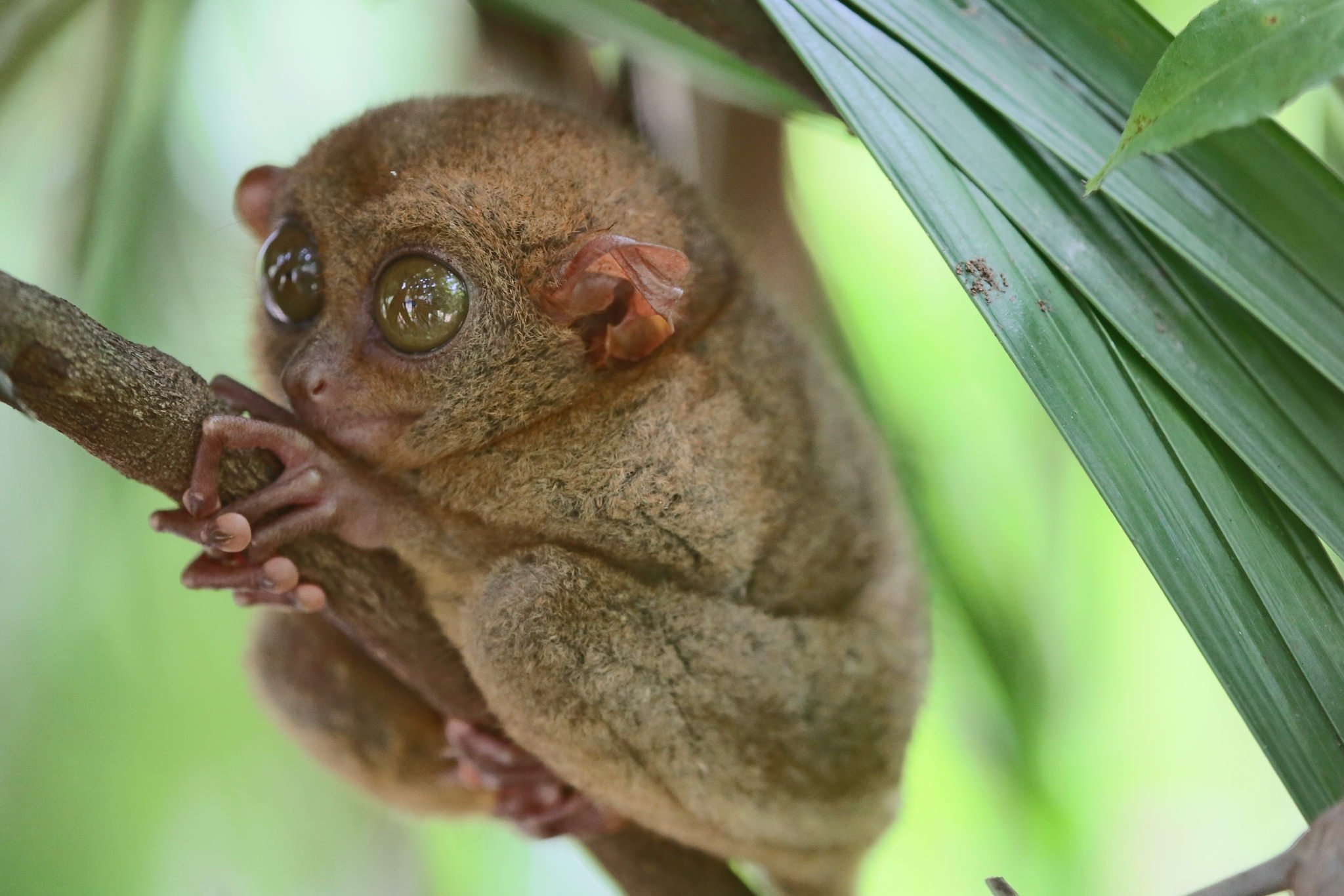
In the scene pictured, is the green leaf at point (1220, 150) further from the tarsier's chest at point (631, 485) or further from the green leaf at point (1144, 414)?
the tarsier's chest at point (631, 485)

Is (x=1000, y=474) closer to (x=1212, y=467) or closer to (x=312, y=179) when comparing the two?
(x=1212, y=467)

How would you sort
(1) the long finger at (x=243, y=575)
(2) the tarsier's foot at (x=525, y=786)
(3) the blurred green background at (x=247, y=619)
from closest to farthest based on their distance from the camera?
(1) the long finger at (x=243, y=575) < (2) the tarsier's foot at (x=525, y=786) < (3) the blurred green background at (x=247, y=619)

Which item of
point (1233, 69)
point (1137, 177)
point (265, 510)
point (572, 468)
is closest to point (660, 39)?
point (572, 468)

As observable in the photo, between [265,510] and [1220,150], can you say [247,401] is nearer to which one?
[265,510]

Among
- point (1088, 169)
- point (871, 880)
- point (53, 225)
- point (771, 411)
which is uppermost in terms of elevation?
point (53, 225)

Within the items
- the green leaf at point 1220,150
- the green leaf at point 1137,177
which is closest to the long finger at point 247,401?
the green leaf at point 1137,177

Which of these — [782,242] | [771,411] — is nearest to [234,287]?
[771,411]
